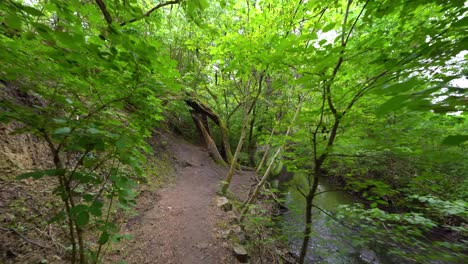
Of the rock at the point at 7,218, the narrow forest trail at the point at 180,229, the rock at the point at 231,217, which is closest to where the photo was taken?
the rock at the point at 7,218

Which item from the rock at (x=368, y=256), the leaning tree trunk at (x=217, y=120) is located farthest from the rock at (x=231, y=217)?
the leaning tree trunk at (x=217, y=120)

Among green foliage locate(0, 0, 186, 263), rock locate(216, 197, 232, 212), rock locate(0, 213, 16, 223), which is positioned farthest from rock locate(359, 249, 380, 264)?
rock locate(0, 213, 16, 223)

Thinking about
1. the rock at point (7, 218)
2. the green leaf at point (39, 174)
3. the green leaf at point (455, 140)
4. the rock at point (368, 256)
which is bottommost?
the rock at point (368, 256)

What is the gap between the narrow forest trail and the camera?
12.8 feet

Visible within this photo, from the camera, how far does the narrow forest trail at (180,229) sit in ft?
12.8

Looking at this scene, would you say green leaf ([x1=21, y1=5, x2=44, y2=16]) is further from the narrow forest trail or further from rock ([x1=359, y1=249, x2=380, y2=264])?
rock ([x1=359, y1=249, x2=380, y2=264])

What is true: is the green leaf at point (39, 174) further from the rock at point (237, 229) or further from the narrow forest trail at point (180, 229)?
the rock at point (237, 229)

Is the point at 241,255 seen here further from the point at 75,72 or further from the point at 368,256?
the point at 368,256

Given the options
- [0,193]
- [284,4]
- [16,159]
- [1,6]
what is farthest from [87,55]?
[284,4]

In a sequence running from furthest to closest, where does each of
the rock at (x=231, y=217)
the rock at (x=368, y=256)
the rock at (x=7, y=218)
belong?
the rock at (x=368, y=256)
the rock at (x=231, y=217)
the rock at (x=7, y=218)

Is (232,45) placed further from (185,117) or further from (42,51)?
(185,117)

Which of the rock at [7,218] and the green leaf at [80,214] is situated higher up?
the green leaf at [80,214]

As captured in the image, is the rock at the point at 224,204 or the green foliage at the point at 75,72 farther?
the rock at the point at 224,204

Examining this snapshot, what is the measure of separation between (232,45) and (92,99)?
8.30 feet
